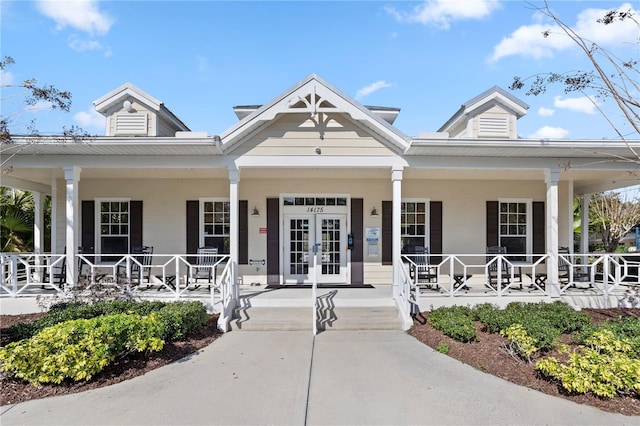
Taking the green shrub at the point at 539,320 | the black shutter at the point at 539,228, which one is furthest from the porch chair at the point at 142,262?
the black shutter at the point at 539,228

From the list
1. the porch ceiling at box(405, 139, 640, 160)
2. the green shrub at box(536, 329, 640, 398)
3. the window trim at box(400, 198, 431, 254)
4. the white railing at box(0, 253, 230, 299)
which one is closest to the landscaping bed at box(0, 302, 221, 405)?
the white railing at box(0, 253, 230, 299)

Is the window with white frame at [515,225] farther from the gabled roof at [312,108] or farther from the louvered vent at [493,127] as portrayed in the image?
the gabled roof at [312,108]

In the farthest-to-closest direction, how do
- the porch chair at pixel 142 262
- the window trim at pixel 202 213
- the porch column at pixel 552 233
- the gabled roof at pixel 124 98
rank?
the window trim at pixel 202 213, the gabled roof at pixel 124 98, the porch chair at pixel 142 262, the porch column at pixel 552 233

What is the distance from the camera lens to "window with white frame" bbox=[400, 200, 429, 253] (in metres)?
10.2

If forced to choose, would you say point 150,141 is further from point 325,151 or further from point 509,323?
point 509,323

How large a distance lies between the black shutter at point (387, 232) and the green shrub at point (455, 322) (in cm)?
286

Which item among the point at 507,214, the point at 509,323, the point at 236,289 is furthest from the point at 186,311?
the point at 507,214

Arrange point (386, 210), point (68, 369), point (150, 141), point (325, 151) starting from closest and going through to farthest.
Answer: point (68, 369) → point (150, 141) → point (325, 151) → point (386, 210)

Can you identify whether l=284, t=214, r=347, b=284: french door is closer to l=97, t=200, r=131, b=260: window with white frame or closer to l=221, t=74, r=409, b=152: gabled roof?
l=221, t=74, r=409, b=152: gabled roof

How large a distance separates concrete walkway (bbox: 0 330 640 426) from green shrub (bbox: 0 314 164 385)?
11.5 inches

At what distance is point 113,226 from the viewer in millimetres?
10211

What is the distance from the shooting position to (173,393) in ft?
13.5

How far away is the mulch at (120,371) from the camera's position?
4.04m

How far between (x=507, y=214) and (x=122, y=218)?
11.2m
